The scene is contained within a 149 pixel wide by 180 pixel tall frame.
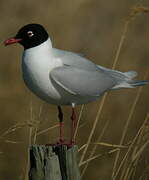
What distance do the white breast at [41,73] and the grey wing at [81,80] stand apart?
5 centimetres

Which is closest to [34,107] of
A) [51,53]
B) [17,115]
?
[17,115]

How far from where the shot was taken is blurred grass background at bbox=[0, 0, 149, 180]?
24.7 ft

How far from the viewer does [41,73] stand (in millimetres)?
5254

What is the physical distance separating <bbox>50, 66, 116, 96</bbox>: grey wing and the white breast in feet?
0.15

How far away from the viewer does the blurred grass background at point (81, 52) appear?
24.7 feet

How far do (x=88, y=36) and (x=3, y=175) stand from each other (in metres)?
2.49

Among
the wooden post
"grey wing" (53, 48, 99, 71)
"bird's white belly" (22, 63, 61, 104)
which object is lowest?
the wooden post

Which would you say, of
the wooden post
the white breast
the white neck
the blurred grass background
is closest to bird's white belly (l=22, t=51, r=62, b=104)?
the white breast

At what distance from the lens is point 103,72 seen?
5.75 meters

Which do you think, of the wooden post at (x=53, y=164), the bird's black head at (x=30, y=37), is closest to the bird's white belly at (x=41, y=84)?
the bird's black head at (x=30, y=37)

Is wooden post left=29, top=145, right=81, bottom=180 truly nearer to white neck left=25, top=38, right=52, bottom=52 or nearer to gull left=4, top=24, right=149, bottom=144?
gull left=4, top=24, right=149, bottom=144

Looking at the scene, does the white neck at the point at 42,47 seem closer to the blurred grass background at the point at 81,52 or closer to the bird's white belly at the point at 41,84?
the bird's white belly at the point at 41,84

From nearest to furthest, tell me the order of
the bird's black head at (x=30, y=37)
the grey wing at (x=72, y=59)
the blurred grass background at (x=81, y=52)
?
the grey wing at (x=72, y=59) → the bird's black head at (x=30, y=37) → the blurred grass background at (x=81, y=52)

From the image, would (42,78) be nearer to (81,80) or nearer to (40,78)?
(40,78)
